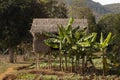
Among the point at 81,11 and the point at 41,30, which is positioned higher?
the point at 41,30

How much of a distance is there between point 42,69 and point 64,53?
8.03ft

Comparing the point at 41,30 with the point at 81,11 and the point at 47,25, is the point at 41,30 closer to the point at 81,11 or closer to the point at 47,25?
the point at 47,25

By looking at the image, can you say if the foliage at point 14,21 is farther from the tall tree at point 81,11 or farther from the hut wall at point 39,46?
the tall tree at point 81,11

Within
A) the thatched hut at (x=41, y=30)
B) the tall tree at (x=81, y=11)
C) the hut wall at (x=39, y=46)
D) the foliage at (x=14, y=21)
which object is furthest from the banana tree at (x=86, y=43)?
the tall tree at (x=81, y=11)

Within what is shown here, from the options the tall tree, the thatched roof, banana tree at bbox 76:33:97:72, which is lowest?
the tall tree

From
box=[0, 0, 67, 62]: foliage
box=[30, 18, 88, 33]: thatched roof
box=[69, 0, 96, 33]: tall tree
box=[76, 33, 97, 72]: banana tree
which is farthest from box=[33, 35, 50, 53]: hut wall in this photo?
box=[69, 0, 96, 33]: tall tree

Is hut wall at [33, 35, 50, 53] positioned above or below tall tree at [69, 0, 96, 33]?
above

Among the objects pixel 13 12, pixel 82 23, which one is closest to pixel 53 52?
pixel 82 23

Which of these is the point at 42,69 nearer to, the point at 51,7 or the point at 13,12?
the point at 13,12

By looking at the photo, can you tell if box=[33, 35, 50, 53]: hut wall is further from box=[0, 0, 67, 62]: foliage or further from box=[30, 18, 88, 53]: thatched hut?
box=[0, 0, 67, 62]: foliage

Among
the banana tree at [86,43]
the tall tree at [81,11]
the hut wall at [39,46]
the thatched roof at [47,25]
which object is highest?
the thatched roof at [47,25]

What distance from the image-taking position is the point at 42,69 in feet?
90.5

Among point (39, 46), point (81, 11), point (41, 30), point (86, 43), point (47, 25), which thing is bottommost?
point (81, 11)

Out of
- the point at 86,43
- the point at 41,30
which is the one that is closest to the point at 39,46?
the point at 41,30
